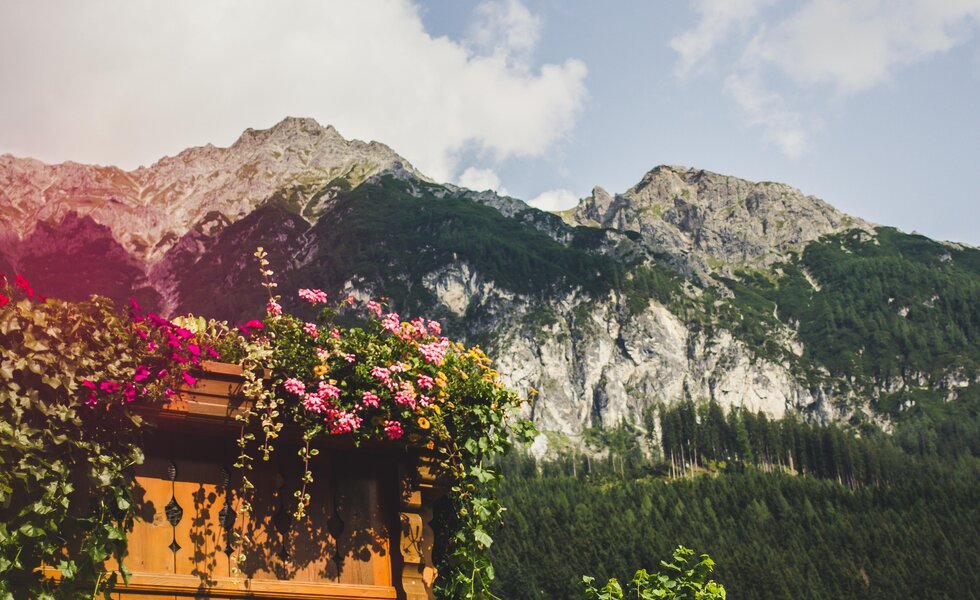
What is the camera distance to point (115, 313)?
7.05 metres

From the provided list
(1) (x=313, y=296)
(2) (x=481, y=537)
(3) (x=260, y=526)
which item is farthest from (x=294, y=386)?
(2) (x=481, y=537)

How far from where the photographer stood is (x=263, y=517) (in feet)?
24.5

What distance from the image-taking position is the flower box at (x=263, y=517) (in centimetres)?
699

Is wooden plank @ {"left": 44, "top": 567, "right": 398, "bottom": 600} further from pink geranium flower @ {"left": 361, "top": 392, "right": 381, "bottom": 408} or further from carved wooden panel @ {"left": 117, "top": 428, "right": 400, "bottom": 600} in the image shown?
pink geranium flower @ {"left": 361, "top": 392, "right": 381, "bottom": 408}

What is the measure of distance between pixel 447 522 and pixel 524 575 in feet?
508

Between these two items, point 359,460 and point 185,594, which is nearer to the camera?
point 185,594

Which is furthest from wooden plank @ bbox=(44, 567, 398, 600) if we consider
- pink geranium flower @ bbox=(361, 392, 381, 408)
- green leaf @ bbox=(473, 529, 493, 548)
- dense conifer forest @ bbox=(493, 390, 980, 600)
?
dense conifer forest @ bbox=(493, 390, 980, 600)

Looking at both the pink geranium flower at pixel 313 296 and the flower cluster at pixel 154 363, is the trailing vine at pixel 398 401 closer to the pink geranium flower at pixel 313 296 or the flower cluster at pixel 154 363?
the pink geranium flower at pixel 313 296

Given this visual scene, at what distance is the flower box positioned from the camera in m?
6.99

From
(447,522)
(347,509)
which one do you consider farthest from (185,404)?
(447,522)

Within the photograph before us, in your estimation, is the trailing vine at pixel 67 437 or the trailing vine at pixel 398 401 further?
the trailing vine at pixel 398 401

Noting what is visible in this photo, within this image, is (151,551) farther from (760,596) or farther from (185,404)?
(760,596)

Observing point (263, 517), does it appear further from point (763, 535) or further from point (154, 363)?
point (763, 535)

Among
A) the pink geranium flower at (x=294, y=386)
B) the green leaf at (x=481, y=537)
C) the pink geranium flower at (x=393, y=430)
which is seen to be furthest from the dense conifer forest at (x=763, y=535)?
the pink geranium flower at (x=294, y=386)
